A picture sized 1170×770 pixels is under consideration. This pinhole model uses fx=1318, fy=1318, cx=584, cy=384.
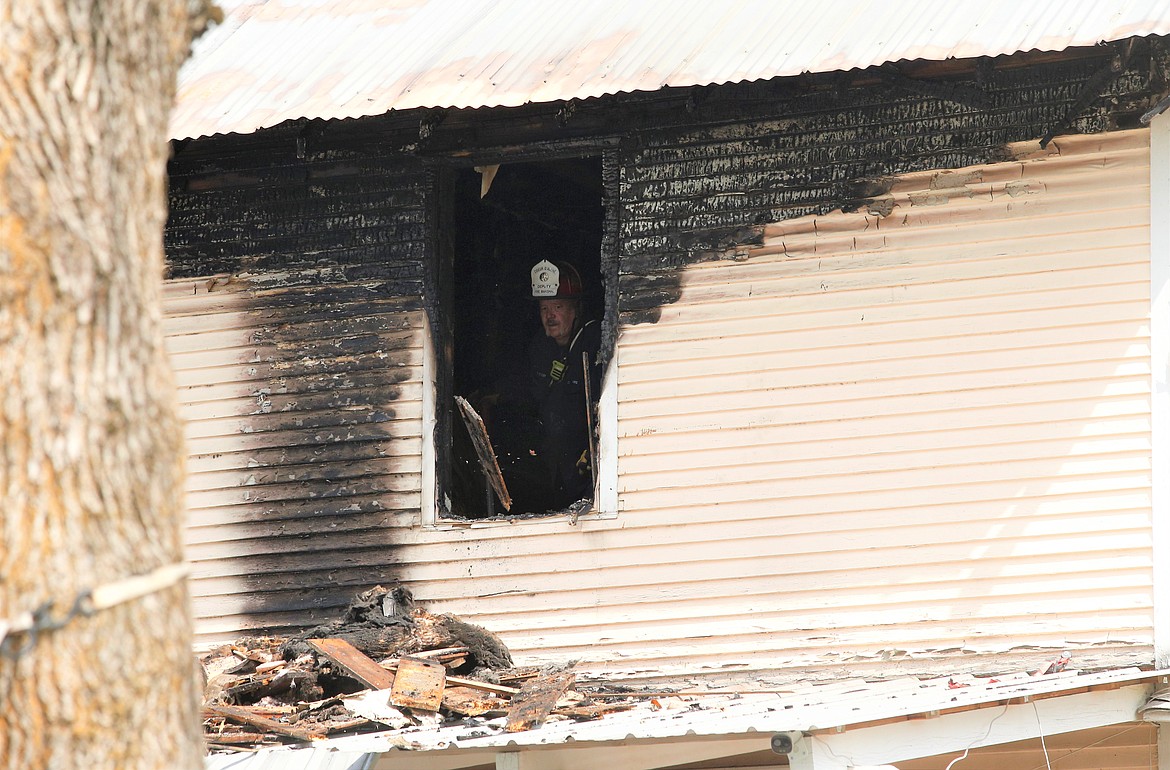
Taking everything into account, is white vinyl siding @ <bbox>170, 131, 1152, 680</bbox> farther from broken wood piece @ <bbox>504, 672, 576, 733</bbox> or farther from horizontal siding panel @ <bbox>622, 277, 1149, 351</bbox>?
broken wood piece @ <bbox>504, 672, 576, 733</bbox>

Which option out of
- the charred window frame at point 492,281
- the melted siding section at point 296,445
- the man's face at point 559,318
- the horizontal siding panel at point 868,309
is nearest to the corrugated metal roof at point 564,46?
the charred window frame at point 492,281

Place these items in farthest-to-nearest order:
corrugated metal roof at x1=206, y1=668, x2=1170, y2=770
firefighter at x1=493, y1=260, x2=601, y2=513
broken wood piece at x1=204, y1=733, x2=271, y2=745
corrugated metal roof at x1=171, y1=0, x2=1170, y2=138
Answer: firefighter at x1=493, y1=260, x2=601, y2=513, corrugated metal roof at x1=171, y1=0, x2=1170, y2=138, broken wood piece at x1=204, y1=733, x2=271, y2=745, corrugated metal roof at x1=206, y1=668, x2=1170, y2=770

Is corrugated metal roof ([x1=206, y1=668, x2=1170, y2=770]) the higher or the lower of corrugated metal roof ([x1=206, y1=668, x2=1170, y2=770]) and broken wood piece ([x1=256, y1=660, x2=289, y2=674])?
the lower

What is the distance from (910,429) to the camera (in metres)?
6.93

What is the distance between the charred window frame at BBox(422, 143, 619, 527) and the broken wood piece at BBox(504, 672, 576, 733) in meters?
1.13

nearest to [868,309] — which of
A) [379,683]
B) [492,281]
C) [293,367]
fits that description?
[379,683]

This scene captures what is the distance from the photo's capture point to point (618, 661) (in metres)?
7.09

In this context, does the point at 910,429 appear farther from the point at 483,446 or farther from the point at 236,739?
the point at 236,739

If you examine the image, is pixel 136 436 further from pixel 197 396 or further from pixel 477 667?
pixel 197 396

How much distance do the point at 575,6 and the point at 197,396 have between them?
3.25m

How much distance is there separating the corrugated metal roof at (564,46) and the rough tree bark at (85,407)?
13.3ft

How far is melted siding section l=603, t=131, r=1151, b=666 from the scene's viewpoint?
668cm

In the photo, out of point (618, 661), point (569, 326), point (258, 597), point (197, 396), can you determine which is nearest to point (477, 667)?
point (618, 661)

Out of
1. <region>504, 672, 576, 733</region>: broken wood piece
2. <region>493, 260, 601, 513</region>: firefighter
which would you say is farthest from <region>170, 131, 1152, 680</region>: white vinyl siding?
<region>493, 260, 601, 513</region>: firefighter
